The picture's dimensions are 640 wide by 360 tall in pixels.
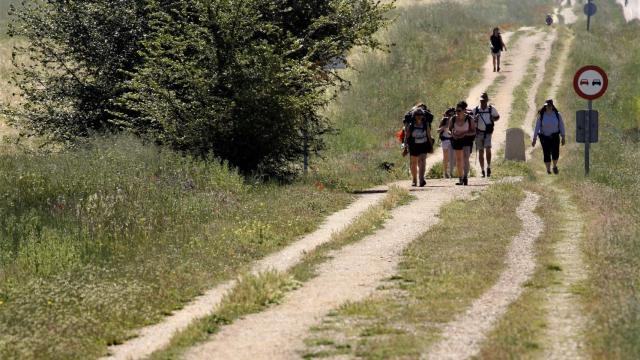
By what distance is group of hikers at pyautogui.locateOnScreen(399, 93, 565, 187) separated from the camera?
22547 mm

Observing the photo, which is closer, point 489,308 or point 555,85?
point 489,308

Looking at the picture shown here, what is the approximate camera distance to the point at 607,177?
74.6 ft

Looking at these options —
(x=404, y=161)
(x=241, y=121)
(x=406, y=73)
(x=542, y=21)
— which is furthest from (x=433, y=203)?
(x=542, y=21)

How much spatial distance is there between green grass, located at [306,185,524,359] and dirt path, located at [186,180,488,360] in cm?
19

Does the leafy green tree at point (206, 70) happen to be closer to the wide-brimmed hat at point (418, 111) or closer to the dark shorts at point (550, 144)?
the wide-brimmed hat at point (418, 111)

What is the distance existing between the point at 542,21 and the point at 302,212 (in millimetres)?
59838

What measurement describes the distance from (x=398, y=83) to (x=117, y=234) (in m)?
30.6

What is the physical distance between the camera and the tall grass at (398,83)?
97.8ft

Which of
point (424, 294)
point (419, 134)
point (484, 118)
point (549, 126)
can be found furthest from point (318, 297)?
point (549, 126)

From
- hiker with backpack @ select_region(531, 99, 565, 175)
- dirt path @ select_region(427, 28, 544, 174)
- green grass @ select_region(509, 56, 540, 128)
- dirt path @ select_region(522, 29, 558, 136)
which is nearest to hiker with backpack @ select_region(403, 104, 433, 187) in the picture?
hiker with backpack @ select_region(531, 99, 565, 175)

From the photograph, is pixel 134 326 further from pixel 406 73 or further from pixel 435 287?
pixel 406 73

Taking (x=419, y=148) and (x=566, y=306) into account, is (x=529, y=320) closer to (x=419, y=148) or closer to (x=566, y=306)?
(x=566, y=306)

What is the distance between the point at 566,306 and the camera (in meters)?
10.3

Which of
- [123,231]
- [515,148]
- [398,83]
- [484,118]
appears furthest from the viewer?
[398,83]
